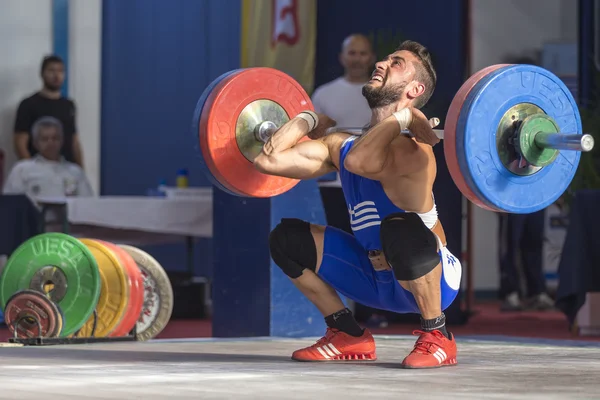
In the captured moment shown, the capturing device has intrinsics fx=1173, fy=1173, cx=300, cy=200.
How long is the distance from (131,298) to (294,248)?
131 cm

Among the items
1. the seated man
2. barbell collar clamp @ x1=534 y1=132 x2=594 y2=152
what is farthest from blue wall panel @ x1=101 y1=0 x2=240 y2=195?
barbell collar clamp @ x1=534 y1=132 x2=594 y2=152

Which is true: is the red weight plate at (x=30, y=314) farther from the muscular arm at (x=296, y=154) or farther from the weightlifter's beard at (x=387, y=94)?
the weightlifter's beard at (x=387, y=94)

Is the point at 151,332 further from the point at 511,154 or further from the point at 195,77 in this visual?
the point at 195,77

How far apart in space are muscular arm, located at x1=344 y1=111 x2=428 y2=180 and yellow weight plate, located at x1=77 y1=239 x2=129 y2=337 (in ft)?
5.25

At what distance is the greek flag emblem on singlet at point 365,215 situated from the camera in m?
3.42

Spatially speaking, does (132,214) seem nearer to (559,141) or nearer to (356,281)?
(356,281)

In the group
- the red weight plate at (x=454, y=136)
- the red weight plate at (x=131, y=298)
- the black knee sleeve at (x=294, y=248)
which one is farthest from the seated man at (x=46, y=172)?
the red weight plate at (x=454, y=136)

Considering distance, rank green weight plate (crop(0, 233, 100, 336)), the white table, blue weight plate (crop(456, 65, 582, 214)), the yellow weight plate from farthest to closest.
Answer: the white table, the yellow weight plate, green weight plate (crop(0, 233, 100, 336)), blue weight plate (crop(456, 65, 582, 214))

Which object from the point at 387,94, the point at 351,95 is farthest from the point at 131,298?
the point at 351,95

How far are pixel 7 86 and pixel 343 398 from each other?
6426 mm

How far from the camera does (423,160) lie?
133 inches

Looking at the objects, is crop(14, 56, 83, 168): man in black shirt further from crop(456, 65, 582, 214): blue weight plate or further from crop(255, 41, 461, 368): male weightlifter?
crop(456, 65, 582, 214): blue weight plate

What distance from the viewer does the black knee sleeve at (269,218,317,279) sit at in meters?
3.51

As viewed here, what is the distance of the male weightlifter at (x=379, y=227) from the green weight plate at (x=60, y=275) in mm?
1180
